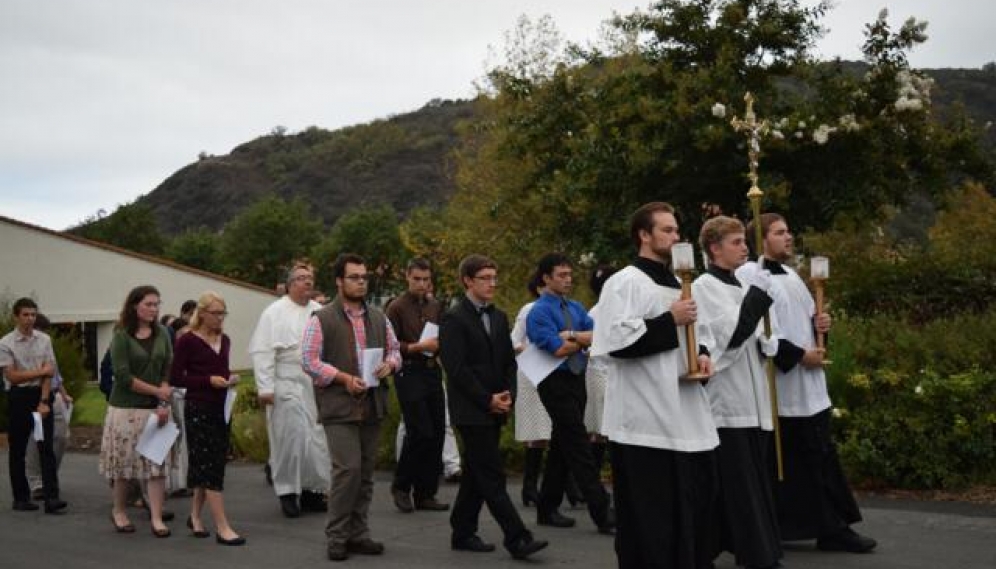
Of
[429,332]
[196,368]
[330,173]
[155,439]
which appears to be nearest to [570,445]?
[429,332]

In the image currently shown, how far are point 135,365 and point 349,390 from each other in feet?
7.37

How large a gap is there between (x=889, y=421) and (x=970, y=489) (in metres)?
0.83

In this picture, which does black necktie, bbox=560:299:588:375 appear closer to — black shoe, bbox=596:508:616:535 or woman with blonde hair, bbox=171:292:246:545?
black shoe, bbox=596:508:616:535

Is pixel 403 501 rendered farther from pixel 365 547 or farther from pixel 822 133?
pixel 822 133

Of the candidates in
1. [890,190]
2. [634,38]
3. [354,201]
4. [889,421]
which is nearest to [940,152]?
[890,190]

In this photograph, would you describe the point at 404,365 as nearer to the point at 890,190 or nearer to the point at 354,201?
the point at 890,190

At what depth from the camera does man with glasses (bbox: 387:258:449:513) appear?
975cm

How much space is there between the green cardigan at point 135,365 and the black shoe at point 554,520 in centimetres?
330

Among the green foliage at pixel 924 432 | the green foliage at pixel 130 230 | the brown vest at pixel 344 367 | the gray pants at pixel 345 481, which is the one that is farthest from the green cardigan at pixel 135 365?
the green foliage at pixel 130 230

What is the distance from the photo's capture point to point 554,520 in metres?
8.84

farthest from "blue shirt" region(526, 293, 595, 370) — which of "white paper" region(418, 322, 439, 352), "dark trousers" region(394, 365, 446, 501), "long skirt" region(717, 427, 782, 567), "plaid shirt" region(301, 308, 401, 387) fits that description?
"long skirt" region(717, 427, 782, 567)

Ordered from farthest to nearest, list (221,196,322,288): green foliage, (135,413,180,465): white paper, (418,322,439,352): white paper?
(221,196,322,288): green foliage
(418,322,439,352): white paper
(135,413,180,465): white paper

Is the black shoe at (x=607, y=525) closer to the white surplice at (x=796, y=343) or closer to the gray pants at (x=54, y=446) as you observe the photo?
the white surplice at (x=796, y=343)

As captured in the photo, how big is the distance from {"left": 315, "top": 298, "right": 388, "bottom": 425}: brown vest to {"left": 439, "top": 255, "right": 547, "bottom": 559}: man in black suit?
0.62 m
